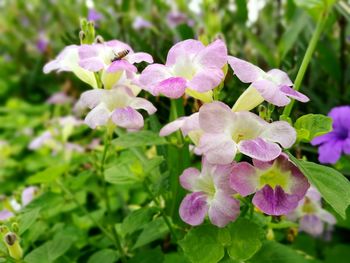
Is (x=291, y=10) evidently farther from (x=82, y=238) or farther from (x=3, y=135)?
(x=3, y=135)

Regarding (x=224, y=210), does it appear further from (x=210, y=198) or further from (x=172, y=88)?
(x=172, y=88)

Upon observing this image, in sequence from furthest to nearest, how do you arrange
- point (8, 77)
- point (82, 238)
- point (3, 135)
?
point (8, 77) < point (3, 135) < point (82, 238)

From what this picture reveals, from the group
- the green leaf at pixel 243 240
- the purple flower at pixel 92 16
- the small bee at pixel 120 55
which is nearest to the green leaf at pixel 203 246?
the green leaf at pixel 243 240

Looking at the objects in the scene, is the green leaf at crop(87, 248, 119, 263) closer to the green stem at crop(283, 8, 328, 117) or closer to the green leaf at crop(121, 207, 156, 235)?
the green leaf at crop(121, 207, 156, 235)

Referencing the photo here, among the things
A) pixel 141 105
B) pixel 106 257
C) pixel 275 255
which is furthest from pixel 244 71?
pixel 106 257

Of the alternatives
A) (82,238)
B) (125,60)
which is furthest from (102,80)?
(82,238)

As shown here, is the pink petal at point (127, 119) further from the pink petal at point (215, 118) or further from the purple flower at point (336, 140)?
the purple flower at point (336, 140)
